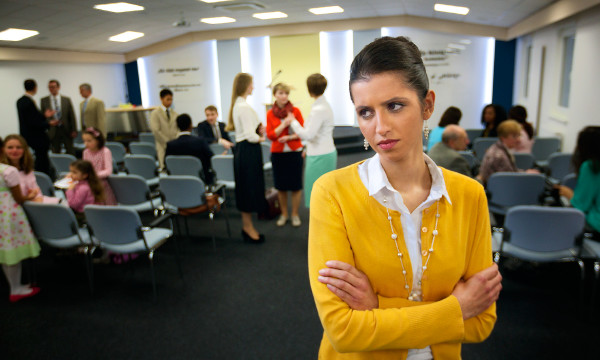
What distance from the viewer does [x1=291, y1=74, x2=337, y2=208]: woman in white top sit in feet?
13.0

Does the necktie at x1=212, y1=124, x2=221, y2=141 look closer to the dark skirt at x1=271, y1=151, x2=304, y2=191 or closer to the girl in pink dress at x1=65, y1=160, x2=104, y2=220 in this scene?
the dark skirt at x1=271, y1=151, x2=304, y2=191

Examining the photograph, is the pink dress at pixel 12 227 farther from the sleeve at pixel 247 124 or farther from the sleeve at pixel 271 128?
the sleeve at pixel 271 128

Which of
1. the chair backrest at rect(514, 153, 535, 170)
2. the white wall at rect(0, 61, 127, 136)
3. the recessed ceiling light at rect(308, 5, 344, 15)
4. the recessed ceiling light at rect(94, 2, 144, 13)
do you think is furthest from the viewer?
the white wall at rect(0, 61, 127, 136)

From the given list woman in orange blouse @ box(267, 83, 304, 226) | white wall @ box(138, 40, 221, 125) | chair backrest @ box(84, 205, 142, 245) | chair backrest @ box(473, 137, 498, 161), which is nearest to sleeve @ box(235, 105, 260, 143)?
woman in orange blouse @ box(267, 83, 304, 226)

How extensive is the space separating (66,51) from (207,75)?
3.96m

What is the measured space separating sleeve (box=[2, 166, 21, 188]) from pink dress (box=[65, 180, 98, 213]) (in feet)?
1.73

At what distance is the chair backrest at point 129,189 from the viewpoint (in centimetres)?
421

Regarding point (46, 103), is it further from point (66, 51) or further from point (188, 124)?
point (188, 124)

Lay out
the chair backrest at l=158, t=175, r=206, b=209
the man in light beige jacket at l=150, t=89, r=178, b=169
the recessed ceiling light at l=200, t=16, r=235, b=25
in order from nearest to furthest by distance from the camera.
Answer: the chair backrest at l=158, t=175, r=206, b=209
the man in light beige jacket at l=150, t=89, r=178, b=169
the recessed ceiling light at l=200, t=16, r=235, b=25

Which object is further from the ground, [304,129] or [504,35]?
[504,35]

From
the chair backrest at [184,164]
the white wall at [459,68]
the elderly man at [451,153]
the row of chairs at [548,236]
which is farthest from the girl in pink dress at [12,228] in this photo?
the white wall at [459,68]

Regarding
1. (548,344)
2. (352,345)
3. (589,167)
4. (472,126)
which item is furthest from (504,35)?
(352,345)

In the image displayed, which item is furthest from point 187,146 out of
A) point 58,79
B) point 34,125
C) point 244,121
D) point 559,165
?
point 58,79

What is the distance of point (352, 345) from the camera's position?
916 millimetres
